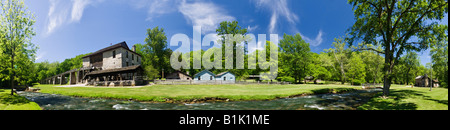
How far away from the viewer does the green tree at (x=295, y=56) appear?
44594 mm

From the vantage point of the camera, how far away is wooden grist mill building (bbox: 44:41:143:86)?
31172mm

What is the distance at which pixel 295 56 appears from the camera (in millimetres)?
44875

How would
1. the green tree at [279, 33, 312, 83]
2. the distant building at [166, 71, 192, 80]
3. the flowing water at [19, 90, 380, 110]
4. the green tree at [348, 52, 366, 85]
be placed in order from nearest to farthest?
the flowing water at [19, 90, 380, 110]
the green tree at [348, 52, 366, 85]
the green tree at [279, 33, 312, 83]
the distant building at [166, 71, 192, 80]

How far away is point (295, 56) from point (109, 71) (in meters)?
44.1

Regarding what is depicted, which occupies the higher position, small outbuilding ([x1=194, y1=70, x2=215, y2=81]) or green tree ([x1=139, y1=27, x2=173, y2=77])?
green tree ([x1=139, y1=27, x2=173, y2=77])

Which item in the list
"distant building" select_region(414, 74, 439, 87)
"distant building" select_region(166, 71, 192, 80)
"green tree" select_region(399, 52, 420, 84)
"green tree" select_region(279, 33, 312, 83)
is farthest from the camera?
"distant building" select_region(166, 71, 192, 80)

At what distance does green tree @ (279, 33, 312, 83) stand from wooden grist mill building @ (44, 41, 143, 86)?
36115mm

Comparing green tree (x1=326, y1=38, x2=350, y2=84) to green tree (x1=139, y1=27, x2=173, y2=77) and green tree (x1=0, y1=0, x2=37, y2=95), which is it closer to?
green tree (x1=139, y1=27, x2=173, y2=77)

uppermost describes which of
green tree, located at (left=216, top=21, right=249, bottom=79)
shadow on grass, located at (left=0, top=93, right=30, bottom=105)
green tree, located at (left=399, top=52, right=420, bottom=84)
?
green tree, located at (left=216, top=21, right=249, bottom=79)

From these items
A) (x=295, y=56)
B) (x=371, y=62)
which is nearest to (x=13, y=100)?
(x=295, y=56)

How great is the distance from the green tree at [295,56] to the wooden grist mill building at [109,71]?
36115mm

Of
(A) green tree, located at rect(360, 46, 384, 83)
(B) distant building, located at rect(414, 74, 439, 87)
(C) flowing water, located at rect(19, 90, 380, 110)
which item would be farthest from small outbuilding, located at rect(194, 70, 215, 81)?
(B) distant building, located at rect(414, 74, 439, 87)

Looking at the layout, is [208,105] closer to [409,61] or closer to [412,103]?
[412,103]

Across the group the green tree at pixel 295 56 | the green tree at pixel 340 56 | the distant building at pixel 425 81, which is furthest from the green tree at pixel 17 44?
the distant building at pixel 425 81
